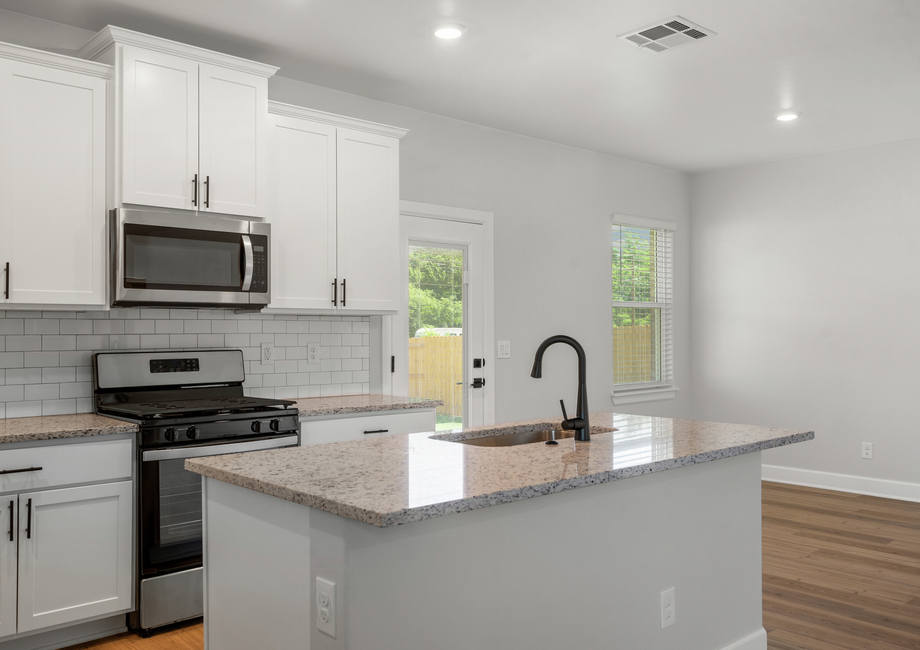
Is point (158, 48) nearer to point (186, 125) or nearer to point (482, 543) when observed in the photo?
point (186, 125)

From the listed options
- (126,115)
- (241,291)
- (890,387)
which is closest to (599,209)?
(890,387)

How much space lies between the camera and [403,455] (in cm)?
203

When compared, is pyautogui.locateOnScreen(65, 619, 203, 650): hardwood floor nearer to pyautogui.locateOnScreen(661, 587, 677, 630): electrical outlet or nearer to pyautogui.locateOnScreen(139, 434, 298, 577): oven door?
pyautogui.locateOnScreen(139, 434, 298, 577): oven door

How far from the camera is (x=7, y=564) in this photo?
2.61 meters

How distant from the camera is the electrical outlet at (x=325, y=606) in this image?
60.5 inches

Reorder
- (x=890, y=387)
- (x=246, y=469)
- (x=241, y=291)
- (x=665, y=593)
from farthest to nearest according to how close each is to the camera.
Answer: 1. (x=890, y=387)
2. (x=241, y=291)
3. (x=665, y=593)
4. (x=246, y=469)

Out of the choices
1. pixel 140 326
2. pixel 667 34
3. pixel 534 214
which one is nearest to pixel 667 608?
pixel 667 34

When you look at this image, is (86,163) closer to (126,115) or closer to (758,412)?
(126,115)

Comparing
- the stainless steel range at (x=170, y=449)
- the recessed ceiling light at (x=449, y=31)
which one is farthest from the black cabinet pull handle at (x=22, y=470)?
the recessed ceiling light at (x=449, y=31)

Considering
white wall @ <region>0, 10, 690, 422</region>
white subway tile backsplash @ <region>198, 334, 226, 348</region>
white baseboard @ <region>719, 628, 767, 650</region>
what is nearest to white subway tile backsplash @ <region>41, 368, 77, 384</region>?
white subway tile backsplash @ <region>198, 334, 226, 348</region>

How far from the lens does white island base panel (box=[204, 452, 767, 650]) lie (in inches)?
61.6

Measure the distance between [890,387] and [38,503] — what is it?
5.42 metres

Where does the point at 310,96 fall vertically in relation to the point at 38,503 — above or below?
above

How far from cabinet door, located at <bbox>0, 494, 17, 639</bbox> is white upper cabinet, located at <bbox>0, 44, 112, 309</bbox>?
30.6 inches
